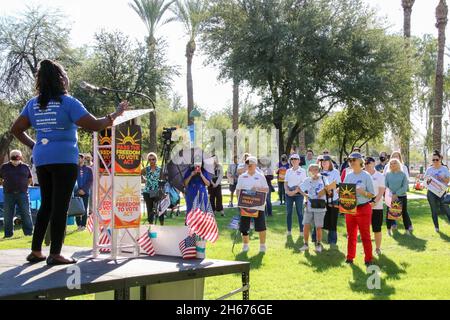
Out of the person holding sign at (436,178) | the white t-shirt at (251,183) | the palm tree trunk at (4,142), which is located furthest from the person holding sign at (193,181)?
the palm tree trunk at (4,142)

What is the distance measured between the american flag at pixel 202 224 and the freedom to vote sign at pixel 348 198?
3359 millimetres

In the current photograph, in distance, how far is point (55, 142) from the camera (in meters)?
5.36

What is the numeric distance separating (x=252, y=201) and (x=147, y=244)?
483cm

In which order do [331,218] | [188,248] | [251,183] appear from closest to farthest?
[188,248]
[251,183]
[331,218]

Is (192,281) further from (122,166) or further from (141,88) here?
(141,88)

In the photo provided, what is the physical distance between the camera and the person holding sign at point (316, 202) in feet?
36.9

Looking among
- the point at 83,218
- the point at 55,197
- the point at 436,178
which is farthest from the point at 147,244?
the point at 436,178

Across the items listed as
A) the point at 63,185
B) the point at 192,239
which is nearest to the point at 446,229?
the point at 192,239

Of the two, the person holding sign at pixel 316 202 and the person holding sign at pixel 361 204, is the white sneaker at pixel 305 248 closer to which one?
the person holding sign at pixel 316 202

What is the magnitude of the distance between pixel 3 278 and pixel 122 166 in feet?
6.43

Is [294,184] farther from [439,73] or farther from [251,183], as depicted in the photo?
[439,73]

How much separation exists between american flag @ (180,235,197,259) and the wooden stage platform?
0.30 feet

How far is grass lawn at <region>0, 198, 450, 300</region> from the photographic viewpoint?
310 inches

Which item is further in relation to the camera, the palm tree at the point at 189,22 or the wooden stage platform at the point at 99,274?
the palm tree at the point at 189,22
